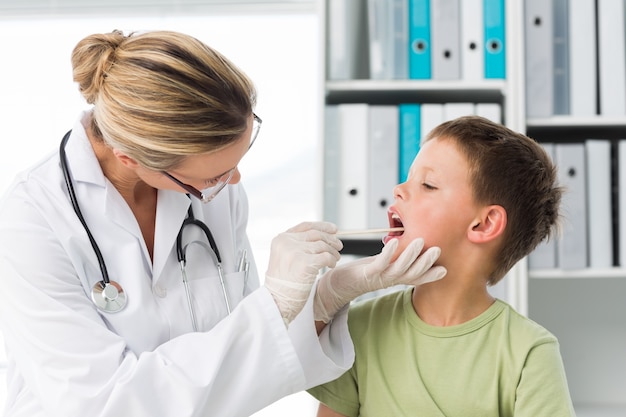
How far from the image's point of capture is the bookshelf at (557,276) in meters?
1.97

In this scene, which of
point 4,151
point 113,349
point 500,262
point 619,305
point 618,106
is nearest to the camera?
point 113,349

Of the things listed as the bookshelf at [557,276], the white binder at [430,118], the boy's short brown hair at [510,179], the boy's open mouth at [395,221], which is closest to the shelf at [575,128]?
the bookshelf at [557,276]

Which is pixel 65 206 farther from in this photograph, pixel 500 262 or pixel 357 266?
pixel 500 262

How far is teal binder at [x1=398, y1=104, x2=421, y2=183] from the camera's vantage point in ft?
6.49

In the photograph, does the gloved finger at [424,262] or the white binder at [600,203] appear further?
the white binder at [600,203]

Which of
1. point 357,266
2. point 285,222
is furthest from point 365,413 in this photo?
point 285,222

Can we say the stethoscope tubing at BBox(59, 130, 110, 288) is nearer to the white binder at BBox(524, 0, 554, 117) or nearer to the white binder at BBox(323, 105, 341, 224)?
the white binder at BBox(323, 105, 341, 224)

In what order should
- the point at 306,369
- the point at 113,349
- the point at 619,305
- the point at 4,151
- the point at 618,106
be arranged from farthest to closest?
1. the point at 4,151
2. the point at 619,305
3. the point at 618,106
4. the point at 306,369
5. the point at 113,349

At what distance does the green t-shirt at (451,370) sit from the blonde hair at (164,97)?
0.47 meters

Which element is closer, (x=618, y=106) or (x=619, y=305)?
(x=618, y=106)

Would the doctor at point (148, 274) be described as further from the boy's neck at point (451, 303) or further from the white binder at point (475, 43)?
the white binder at point (475, 43)

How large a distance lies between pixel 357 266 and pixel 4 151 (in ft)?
6.43

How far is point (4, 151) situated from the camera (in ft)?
8.86

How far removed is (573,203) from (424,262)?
98cm
